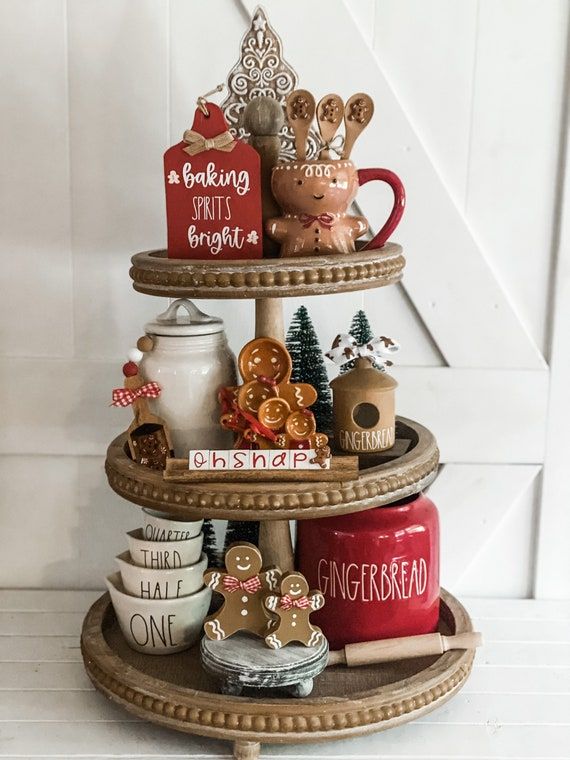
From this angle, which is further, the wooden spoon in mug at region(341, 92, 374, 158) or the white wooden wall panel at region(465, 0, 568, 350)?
the white wooden wall panel at region(465, 0, 568, 350)

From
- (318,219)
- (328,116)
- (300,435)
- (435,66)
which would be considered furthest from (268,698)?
(435,66)

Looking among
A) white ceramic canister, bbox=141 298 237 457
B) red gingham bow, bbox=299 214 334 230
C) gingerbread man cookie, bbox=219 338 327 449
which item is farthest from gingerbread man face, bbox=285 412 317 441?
red gingham bow, bbox=299 214 334 230

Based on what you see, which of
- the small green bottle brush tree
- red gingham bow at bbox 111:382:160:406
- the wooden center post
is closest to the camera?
red gingham bow at bbox 111:382:160:406

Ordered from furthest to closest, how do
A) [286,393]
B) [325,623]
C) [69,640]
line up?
[69,640]
[325,623]
[286,393]

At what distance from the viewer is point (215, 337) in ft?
3.41

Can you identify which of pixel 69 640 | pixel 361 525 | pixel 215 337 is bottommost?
pixel 69 640

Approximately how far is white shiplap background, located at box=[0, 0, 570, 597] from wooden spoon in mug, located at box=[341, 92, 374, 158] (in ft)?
0.89

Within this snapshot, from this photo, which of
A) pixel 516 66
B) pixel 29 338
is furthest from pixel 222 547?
pixel 516 66

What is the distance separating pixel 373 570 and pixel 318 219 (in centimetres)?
44

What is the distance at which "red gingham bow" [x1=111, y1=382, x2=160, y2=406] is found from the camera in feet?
3.29

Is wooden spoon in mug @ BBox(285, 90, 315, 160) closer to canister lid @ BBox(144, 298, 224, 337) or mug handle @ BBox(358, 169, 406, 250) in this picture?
mug handle @ BBox(358, 169, 406, 250)

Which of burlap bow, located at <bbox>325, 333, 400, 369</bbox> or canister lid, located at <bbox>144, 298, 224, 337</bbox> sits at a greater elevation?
canister lid, located at <bbox>144, 298, 224, 337</bbox>

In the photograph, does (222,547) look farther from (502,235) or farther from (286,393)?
(502,235)

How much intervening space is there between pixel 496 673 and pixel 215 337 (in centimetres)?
→ 60
